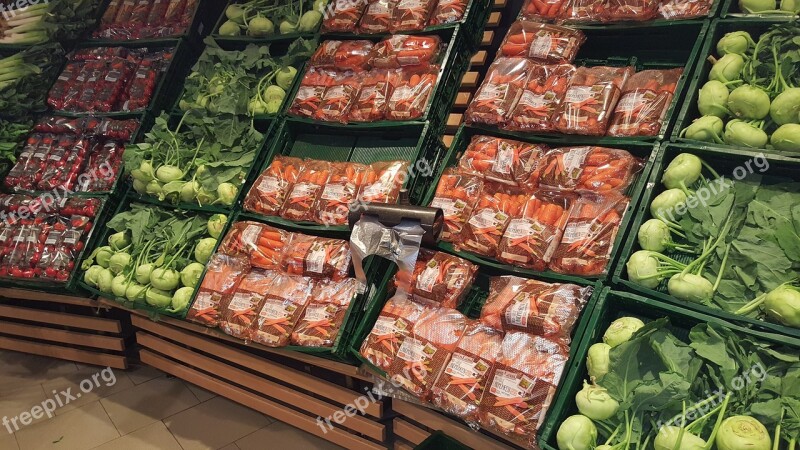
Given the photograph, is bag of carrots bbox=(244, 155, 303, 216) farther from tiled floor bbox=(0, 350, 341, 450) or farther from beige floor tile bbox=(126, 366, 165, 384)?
beige floor tile bbox=(126, 366, 165, 384)

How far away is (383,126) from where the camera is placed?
296cm

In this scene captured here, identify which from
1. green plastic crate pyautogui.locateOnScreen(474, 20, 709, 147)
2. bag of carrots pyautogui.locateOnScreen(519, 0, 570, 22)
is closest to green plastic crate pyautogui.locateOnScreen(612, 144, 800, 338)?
green plastic crate pyautogui.locateOnScreen(474, 20, 709, 147)

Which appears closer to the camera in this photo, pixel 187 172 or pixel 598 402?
pixel 598 402

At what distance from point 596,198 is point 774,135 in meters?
0.68

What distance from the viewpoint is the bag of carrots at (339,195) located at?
9.37ft

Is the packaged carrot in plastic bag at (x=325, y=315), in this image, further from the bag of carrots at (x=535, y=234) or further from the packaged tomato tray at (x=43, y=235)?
the packaged tomato tray at (x=43, y=235)

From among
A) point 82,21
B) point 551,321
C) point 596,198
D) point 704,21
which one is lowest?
point 551,321

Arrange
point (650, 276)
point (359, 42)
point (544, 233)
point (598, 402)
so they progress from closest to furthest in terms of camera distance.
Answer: point (598, 402), point (650, 276), point (544, 233), point (359, 42)

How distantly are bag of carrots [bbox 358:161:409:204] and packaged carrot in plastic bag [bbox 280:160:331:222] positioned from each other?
0.91 ft

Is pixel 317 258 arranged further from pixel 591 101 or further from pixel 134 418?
pixel 134 418

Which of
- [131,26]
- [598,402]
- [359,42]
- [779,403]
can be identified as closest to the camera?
[779,403]

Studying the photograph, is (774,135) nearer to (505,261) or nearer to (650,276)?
(650,276)

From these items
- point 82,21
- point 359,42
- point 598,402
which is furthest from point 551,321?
point 82,21

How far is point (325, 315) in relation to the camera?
101 inches
